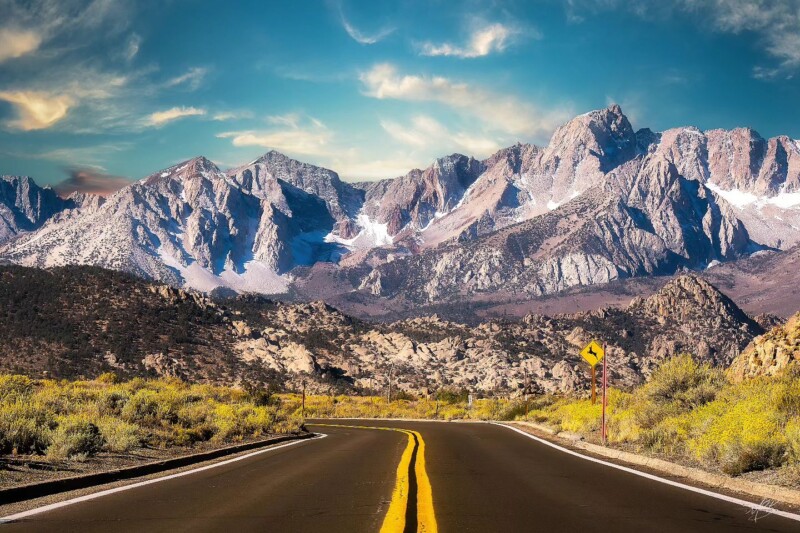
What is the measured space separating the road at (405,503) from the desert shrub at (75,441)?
2.57 m

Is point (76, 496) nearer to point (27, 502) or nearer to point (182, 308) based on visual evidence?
point (27, 502)

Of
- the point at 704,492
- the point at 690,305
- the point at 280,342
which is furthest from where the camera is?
the point at 690,305

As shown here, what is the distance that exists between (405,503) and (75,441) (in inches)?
310

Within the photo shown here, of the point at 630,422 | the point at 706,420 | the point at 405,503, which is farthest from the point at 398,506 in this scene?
the point at 630,422

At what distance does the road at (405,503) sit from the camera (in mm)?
8391

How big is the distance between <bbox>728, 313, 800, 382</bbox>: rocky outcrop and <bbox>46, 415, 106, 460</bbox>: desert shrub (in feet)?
64.7

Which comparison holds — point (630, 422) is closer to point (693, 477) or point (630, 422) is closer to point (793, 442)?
point (693, 477)

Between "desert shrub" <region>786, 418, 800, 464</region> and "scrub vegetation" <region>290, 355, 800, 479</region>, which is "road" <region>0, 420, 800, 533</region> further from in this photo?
"desert shrub" <region>786, 418, 800, 464</region>

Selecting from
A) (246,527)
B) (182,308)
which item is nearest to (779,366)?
(246,527)

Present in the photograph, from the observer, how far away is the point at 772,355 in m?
24.7

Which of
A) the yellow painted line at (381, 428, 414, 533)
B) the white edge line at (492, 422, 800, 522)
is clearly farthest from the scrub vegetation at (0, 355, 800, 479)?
the yellow painted line at (381, 428, 414, 533)

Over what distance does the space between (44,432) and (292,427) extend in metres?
15.7

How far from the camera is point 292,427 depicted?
98.7 ft

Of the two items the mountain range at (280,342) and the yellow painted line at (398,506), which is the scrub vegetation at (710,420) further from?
the mountain range at (280,342)
